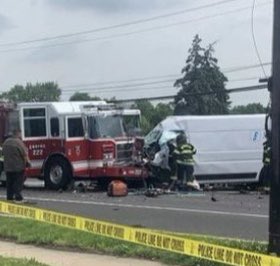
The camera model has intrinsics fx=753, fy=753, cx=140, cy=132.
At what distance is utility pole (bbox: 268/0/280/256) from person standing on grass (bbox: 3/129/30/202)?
10.1 metres

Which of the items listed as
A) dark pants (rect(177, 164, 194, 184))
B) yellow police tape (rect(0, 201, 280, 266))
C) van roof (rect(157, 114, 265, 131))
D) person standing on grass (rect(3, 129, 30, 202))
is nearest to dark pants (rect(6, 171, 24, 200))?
person standing on grass (rect(3, 129, 30, 202))

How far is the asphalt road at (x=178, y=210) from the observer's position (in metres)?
13.1

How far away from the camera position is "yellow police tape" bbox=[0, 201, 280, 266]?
7758mm

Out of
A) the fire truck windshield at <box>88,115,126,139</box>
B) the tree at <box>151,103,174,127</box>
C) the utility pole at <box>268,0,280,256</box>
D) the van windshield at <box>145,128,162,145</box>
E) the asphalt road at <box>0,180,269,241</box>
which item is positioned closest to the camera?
the utility pole at <box>268,0,280,256</box>

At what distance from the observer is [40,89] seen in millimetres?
102938

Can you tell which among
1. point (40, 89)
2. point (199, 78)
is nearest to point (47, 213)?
point (199, 78)

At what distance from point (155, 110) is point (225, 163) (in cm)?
4962

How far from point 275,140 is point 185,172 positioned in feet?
47.6

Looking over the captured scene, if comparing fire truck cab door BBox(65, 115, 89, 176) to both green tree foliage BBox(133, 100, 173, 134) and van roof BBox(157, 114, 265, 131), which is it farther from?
green tree foliage BBox(133, 100, 173, 134)

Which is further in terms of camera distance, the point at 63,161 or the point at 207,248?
the point at 63,161

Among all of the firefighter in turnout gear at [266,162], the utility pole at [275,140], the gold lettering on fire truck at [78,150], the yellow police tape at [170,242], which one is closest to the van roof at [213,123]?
the firefighter in turnout gear at [266,162]

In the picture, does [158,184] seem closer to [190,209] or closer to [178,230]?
[190,209]

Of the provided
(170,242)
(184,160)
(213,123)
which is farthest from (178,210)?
(213,123)

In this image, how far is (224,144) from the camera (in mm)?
24125
